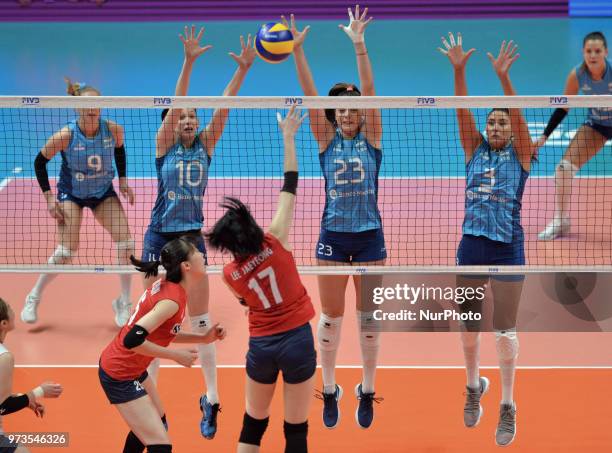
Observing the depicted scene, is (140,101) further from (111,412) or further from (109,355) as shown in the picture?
(111,412)

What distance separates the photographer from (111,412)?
8.73 metres

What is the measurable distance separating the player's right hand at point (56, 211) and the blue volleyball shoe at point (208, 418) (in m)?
2.79

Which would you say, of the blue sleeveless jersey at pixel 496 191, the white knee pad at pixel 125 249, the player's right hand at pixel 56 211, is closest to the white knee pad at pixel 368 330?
the blue sleeveless jersey at pixel 496 191

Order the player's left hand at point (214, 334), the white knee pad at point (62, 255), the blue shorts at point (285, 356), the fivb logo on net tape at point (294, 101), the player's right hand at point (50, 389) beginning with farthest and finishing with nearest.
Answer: the white knee pad at point (62, 255), the fivb logo on net tape at point (294, 101), the player's left hand at point (214, 334), the player's right hand at point (50, 389), the blue shorts at point (285, 356)

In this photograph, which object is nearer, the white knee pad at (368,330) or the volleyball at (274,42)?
the white knee pad at (368,330)

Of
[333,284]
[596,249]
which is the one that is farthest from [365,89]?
[596,249]

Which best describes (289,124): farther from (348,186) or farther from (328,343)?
(328,343)

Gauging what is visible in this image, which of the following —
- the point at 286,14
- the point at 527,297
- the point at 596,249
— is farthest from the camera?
the point at 286,14

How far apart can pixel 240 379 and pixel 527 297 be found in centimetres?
351

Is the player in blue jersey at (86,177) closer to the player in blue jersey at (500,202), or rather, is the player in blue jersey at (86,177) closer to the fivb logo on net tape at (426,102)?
the fivb logo on net tape at (426,102)

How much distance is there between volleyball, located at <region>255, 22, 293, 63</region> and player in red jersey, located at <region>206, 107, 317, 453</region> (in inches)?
77.6

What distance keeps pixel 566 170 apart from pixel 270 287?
6861mm

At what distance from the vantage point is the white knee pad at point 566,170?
1211cm

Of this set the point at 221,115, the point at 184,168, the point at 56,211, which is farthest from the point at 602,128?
the point at 56,211
